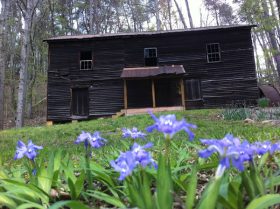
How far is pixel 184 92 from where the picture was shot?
24.2 meters

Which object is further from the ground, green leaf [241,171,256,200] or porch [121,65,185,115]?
porch [121,65,185,115]

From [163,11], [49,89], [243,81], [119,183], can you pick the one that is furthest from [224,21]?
[119,183]

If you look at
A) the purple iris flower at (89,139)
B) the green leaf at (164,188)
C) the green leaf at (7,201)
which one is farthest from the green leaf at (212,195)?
the green leaf at (7,201)

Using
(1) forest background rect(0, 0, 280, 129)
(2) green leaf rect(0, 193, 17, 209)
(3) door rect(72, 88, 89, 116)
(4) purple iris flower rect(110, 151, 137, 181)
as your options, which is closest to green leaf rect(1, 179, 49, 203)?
(2) green leaf rect(0, 193, 17, 209)

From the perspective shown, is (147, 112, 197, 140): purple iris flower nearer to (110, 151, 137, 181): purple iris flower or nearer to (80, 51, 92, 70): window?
(110, 151, 137, 181): purple iris flower

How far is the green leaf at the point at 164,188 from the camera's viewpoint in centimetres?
150

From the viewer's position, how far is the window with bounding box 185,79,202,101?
24.0 meters

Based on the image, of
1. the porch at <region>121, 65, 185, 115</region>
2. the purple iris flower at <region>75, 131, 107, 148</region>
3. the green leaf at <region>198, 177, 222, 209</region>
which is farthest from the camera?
the porch at <region>121, 65, 185, 115</region>

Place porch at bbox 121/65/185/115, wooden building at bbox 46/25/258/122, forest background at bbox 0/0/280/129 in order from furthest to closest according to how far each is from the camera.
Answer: forest background at bbox 0/0/280/129, wooden building at bbox 46/25/258/122, porch at bbox 121/65/185/115

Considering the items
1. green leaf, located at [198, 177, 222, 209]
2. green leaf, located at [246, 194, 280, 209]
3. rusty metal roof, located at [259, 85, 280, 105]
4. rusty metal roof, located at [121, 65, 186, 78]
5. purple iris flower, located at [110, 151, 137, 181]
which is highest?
rusty metal roof, located at [121, 65, 186, 78]

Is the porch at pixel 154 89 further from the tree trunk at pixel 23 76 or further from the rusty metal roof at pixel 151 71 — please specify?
the tree trunk at pixel 23 76

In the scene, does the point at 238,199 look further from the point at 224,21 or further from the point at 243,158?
the point at 224,21

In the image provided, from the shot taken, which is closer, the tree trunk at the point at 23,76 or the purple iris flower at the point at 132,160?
the purple iris flower at the point at 132,160

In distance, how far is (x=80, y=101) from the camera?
2444 centimetres
